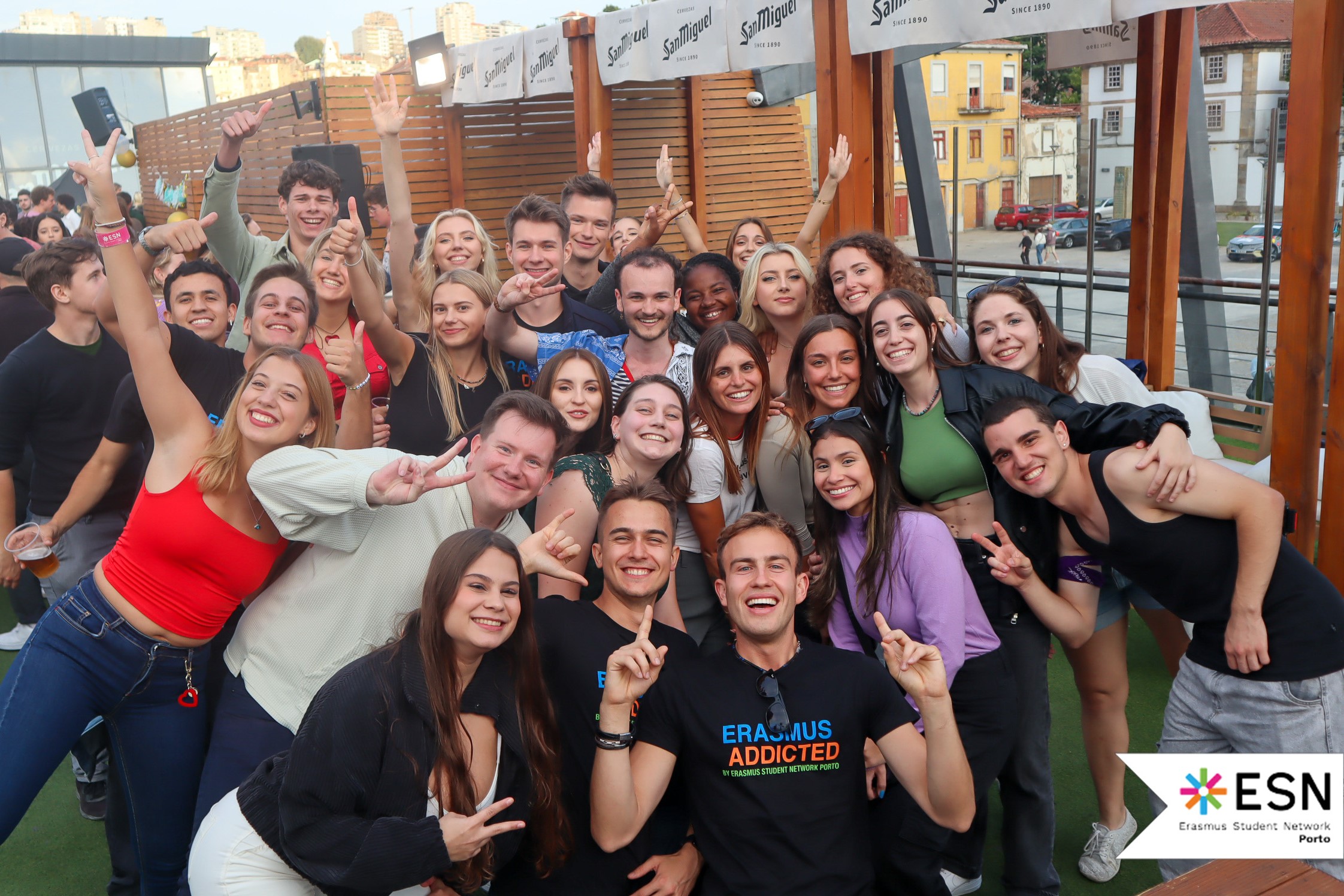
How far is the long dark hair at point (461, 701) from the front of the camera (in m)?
2.29

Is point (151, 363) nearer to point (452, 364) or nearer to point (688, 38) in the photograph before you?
point (452, 364)

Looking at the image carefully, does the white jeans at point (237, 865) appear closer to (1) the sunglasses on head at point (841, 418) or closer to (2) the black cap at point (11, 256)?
(1) the sunglasses on head at point (841, 418)

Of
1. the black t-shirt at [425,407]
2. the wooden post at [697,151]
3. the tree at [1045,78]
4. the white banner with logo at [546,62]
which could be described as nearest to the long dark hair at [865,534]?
the black t-shirt at [425,407]

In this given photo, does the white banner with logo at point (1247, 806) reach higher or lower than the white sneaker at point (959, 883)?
higher

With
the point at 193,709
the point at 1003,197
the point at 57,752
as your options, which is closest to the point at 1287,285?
the point at 193,709

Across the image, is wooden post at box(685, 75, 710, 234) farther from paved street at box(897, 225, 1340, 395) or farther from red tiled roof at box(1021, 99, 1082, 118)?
red tiled roof at box(1021, 99, 1082, 118)

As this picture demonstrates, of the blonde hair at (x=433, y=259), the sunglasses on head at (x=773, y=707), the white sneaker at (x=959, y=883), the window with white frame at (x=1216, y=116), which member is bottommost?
the white sneaker at (x=959, y=883)

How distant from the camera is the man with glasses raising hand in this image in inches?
92.6

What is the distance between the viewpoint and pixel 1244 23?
41.9 metres

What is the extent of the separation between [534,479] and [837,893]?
130 cm

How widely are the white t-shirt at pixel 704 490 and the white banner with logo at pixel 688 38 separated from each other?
4.01 metres

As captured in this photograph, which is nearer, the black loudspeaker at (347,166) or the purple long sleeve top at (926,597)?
the purple long sleeve top at (926,597)

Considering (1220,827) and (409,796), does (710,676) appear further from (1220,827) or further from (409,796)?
(1220,827)

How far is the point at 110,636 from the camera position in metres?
2.54
